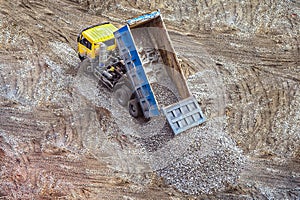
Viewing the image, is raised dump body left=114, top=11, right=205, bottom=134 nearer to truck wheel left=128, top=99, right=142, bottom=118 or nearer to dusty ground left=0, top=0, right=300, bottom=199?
truck wheel left=128, top=99, right=142, bottom=118

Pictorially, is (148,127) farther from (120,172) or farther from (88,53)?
(88,53)

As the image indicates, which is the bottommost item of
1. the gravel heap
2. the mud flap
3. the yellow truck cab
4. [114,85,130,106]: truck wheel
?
the gravel heap

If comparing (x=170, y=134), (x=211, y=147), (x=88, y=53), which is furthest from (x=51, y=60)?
(x=211, y=147)

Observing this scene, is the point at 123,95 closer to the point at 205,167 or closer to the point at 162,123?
the point at 162,123

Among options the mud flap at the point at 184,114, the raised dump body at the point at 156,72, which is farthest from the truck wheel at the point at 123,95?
the mud flap at the point at 184,114

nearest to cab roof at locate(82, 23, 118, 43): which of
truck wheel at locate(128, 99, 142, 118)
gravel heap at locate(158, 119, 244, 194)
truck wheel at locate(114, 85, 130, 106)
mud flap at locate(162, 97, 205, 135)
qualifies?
truck wheel at locate(114, 85, 130, 106)

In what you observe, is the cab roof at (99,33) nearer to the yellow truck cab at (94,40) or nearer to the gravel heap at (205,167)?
the yellow truck cab at (94,40)
